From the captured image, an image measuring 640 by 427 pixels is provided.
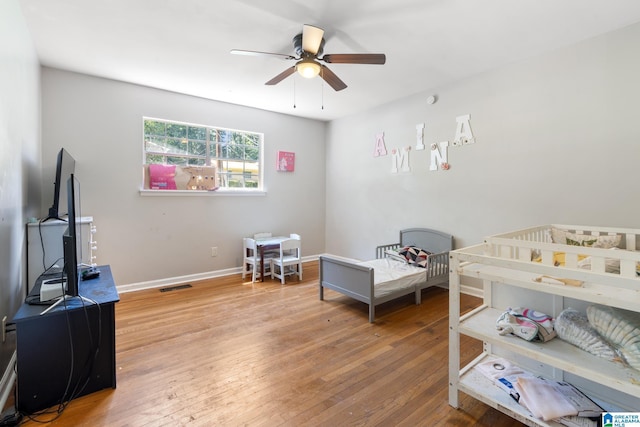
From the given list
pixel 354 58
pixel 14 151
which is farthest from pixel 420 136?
pixel 14 151

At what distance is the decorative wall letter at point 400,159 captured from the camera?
4297 millimetres

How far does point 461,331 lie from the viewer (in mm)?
1692

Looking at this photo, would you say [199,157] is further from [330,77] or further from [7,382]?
[7,382]

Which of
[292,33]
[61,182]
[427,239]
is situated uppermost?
[292,33]

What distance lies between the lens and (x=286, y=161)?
5.16 meters

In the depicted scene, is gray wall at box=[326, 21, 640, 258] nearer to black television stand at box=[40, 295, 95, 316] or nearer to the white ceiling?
the white ceiling

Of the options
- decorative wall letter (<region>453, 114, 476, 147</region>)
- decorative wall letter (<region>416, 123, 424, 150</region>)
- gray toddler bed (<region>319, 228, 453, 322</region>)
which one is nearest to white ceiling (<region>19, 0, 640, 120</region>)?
decorative wall letter (<region>453, 114, 476, 147</region>)

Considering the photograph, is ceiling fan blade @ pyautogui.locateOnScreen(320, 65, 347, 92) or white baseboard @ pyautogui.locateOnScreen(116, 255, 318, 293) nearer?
ceiling fan blade @ pyautogui.locateOnScreen(320, 65, 347, 92)

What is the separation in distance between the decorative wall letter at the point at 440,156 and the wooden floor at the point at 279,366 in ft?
5.72

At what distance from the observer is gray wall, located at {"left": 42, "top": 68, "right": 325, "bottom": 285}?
340 centimetres

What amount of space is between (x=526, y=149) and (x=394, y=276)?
2.00m

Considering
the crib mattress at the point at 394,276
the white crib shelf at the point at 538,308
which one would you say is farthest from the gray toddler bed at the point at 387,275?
the white crib shelf at the point at 538,308

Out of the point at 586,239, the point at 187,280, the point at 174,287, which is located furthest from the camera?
the point at 187,280

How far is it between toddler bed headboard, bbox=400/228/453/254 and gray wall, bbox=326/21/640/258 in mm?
118
